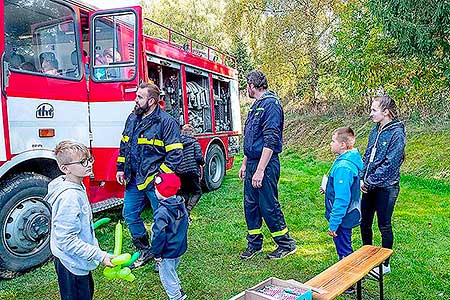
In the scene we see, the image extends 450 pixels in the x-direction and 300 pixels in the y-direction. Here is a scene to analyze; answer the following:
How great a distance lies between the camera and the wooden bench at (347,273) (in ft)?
9.24

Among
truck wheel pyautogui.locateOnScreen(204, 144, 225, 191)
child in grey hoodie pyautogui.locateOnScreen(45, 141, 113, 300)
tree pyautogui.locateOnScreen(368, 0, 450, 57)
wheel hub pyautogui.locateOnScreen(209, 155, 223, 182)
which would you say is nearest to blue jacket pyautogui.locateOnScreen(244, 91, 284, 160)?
child in grey hoodie pyautogui.locateOnScreen(45, 141, 113, 300)

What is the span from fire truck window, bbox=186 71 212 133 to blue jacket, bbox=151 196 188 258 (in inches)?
180

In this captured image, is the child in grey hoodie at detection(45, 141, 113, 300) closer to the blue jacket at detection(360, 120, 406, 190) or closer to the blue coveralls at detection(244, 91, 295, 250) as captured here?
the blue coveralls at detection(244, 91, 295, 250)

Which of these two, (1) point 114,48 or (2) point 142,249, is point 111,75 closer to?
(1) point 114,48

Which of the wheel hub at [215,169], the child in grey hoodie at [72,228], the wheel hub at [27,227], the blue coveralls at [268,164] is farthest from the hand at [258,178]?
the wheel hub at [215,169]

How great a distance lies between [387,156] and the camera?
390 cm

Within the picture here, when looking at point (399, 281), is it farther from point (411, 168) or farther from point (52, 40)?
point (411, 168)

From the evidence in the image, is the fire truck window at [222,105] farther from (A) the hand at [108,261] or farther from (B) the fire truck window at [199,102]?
(A) the hand at [108,261]

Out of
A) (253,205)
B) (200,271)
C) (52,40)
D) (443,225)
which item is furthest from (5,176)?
(443,225)

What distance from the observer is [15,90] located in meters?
4.11

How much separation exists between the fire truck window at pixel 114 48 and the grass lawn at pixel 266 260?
81.2 inches

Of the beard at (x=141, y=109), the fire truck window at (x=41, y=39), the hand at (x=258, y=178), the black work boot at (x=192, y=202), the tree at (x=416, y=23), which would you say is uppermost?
the tree at (x=416, y=23)

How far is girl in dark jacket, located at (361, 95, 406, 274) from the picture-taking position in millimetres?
3883

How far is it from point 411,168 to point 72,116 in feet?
28.5
